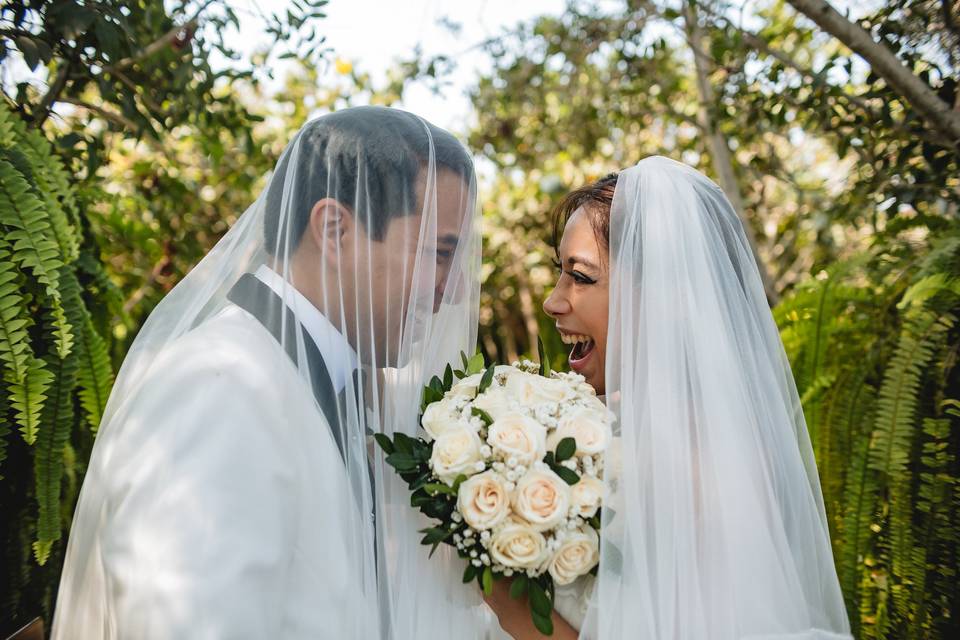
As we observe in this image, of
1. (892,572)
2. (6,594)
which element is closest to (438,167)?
(6,594)

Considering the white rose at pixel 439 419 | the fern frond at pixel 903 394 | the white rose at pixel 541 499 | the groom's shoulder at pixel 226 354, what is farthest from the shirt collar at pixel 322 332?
the fern frond at pixel 903 394

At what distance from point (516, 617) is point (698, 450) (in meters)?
0.61

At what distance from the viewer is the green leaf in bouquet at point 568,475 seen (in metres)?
1.72

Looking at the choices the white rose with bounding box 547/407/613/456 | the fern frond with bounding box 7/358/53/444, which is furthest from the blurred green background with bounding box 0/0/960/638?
the white rose with bounding box 547/407/613/456

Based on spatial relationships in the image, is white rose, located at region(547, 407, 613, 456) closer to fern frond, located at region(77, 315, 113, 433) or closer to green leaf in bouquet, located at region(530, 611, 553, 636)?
green leaf in bouquet, located at region(530, 611, 553, 636)

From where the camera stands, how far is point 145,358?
186 centimetres

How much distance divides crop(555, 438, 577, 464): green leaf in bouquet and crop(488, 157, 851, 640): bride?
4.6 inches

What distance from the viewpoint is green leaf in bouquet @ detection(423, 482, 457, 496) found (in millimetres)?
1679

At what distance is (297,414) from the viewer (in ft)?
5.42

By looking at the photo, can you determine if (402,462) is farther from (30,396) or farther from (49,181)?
(49,181)

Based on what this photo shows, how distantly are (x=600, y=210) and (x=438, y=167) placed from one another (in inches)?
26.6

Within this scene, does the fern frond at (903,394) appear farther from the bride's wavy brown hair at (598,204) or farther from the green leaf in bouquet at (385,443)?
the green leaf in bouquet at (385,443)

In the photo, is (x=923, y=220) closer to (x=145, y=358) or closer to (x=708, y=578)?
(x=708, y=578)

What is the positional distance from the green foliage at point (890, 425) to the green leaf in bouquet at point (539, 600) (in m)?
1.41
